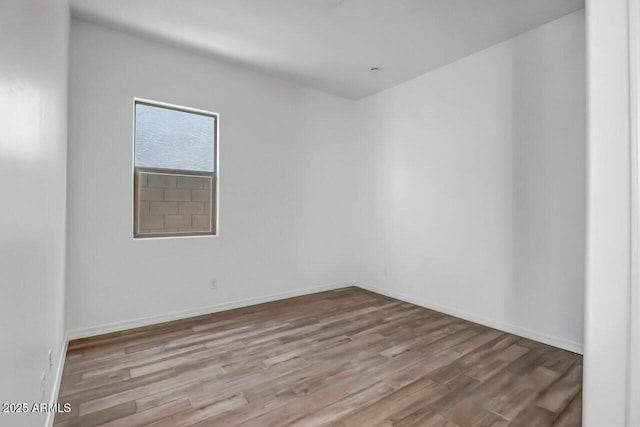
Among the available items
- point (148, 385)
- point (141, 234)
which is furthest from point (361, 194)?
point (148, 385)

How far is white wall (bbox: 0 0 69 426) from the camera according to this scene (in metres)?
0.94

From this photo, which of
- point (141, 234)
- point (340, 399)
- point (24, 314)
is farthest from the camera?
point (141, 234)

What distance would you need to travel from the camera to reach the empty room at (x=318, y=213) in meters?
1.02

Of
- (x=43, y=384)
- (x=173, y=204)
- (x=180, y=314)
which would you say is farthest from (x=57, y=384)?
(x=173, y=204)

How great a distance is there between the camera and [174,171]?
346 cm

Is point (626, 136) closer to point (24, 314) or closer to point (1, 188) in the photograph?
point (1, 188)

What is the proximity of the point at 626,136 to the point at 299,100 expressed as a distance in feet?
12.9

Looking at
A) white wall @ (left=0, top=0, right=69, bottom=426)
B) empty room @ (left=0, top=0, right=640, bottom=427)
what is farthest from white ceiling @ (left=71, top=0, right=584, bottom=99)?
white wall @ (left=0, top=0, right=69, bottom=426)

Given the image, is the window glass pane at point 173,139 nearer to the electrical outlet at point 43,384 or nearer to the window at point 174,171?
the window at point 174,171

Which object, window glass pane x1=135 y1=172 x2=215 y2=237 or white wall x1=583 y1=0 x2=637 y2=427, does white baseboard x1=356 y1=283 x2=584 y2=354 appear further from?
window glass pane x1=135 y1=172 x2=215 y2=237

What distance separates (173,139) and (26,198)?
2444mm

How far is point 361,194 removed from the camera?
493cm

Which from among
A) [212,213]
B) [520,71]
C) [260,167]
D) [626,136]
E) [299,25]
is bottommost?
[212,213]

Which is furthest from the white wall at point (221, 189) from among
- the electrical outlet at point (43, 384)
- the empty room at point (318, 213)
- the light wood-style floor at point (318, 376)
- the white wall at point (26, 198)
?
the electrical outlet at point (43, 384)
